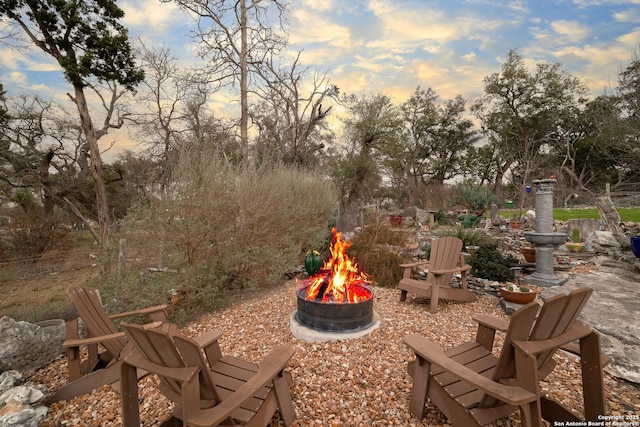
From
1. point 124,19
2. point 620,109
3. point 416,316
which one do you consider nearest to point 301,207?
point 416,316

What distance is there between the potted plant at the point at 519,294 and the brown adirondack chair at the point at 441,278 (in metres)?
0.51

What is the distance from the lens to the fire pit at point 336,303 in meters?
3.12

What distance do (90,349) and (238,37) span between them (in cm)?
958

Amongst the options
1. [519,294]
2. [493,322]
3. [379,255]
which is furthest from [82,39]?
[519,294]

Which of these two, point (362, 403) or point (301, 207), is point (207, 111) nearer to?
point (301, 207)

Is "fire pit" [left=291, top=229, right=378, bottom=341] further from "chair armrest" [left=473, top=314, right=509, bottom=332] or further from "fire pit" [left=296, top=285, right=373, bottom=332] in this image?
"chair armrest" [left=473, top=314, right=509, bottom=332]

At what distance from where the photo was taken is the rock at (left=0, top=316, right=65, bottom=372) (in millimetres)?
2793

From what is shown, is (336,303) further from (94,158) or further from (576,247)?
(94,158)

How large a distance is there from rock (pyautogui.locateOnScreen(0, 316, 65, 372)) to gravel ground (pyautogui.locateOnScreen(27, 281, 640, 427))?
4.8 inches

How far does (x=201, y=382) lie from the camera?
1505 millimetres

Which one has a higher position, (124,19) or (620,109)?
(124,19)

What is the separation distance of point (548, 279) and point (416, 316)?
8.42 ft

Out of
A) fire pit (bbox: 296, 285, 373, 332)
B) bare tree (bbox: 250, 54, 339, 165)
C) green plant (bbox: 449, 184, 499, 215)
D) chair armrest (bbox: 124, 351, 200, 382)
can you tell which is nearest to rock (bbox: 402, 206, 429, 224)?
green plant (bbox: 449, 184, 499, 215)

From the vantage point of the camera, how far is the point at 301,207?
7.02 metres
